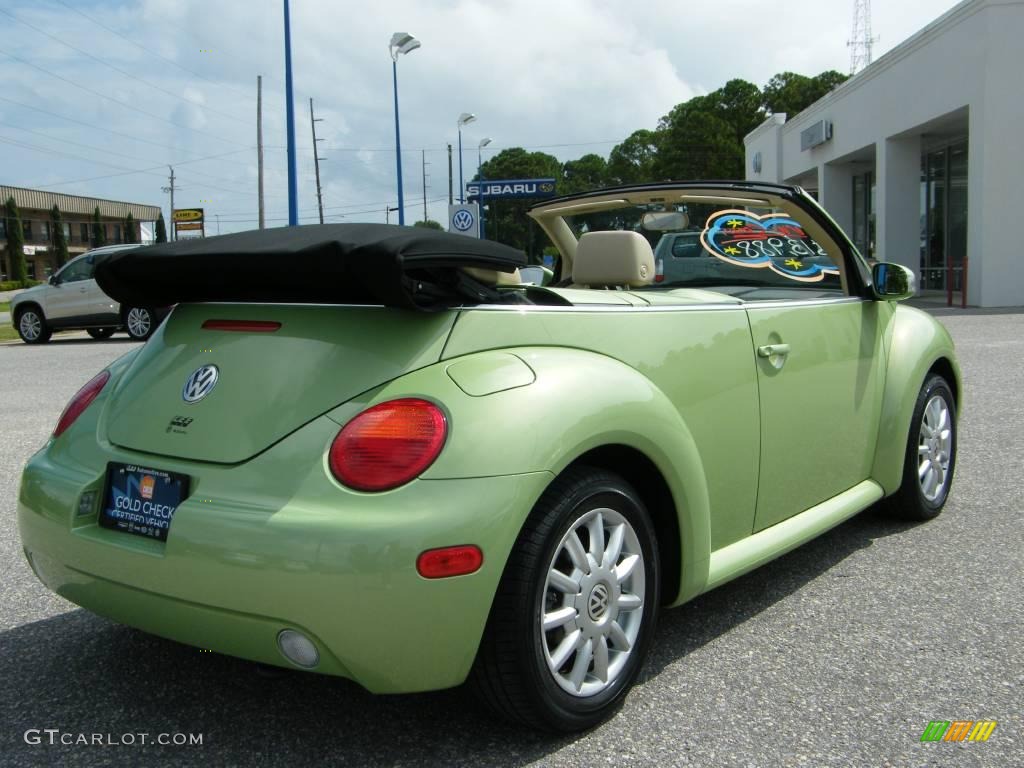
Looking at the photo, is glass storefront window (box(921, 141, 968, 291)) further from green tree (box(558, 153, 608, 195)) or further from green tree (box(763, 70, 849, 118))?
green tree (box(558, 153, 608, 195))

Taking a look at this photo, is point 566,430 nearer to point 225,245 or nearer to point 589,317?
point 589,317

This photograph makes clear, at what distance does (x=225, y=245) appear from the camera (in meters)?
2.70

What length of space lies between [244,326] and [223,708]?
1043 millimetres

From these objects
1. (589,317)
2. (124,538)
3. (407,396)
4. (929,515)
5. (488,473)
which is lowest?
(929,515)

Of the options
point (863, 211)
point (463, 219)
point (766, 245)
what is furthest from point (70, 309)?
point (863, 211)

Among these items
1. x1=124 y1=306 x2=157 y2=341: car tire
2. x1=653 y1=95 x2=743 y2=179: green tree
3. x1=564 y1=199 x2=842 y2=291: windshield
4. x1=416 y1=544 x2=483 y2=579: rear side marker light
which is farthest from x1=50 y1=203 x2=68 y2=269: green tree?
x1=416 y1=544 x2=483 y2=579: rear side marker light

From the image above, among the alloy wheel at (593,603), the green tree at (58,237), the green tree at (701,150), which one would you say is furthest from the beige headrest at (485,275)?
the green tree at (58,237)

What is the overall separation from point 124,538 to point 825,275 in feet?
10.1

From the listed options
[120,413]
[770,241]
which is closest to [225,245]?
[120,413]

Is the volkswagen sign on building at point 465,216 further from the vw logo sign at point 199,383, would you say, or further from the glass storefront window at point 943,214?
the vw logo sign at point 199,383

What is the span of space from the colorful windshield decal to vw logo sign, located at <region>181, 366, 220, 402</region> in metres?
2.48

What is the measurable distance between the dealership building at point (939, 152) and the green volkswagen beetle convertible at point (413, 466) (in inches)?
784

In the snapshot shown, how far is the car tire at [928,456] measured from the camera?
4258mm

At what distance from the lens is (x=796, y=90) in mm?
61906
